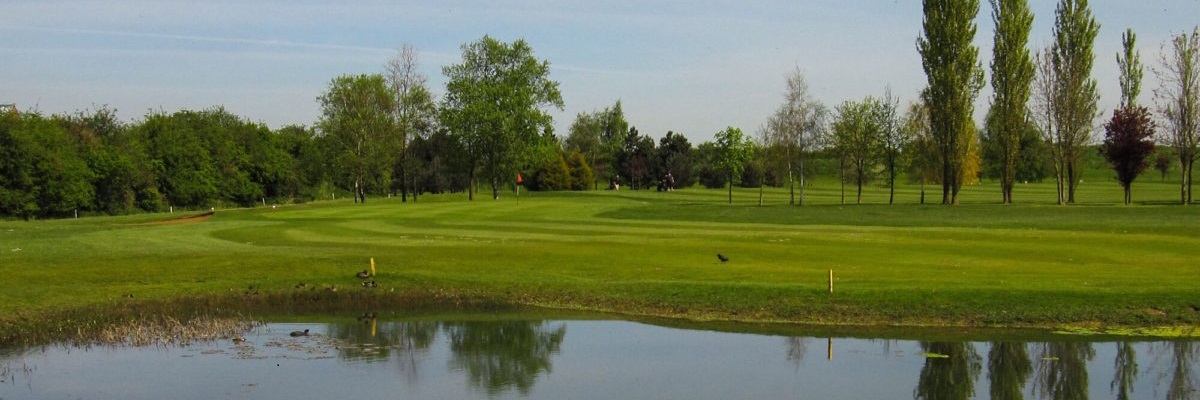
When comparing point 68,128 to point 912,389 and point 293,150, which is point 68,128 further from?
point 912,389

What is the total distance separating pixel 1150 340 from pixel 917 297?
16.4 ft

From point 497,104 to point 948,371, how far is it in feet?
248

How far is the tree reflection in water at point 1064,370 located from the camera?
16688 millimetres

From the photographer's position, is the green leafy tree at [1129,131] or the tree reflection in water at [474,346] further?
the green leafy tree at [1129,131]

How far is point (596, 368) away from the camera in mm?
18766

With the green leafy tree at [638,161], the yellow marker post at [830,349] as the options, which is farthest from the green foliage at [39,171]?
the yellow marker post at [830,349]

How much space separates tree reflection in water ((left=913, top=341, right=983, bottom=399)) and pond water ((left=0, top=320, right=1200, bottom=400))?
40 millimetres

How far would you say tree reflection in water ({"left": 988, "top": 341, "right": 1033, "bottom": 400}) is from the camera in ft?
55.0

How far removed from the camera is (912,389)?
662 inches

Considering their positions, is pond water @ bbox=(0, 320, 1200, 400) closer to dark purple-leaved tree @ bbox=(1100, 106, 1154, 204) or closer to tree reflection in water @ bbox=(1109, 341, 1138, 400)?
tree reflection in water @ bbox=(1109, 341, 1138, 400)

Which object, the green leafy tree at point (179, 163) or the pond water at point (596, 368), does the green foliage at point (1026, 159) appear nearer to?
the green leafy tree at point (179, 163)

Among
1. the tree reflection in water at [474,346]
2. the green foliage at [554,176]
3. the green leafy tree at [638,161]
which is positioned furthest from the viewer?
the green leafy tree at [638,161]

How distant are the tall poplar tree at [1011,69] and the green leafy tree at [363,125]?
54329mm

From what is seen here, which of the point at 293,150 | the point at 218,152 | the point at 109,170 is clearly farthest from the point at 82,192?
the point at 293,150
